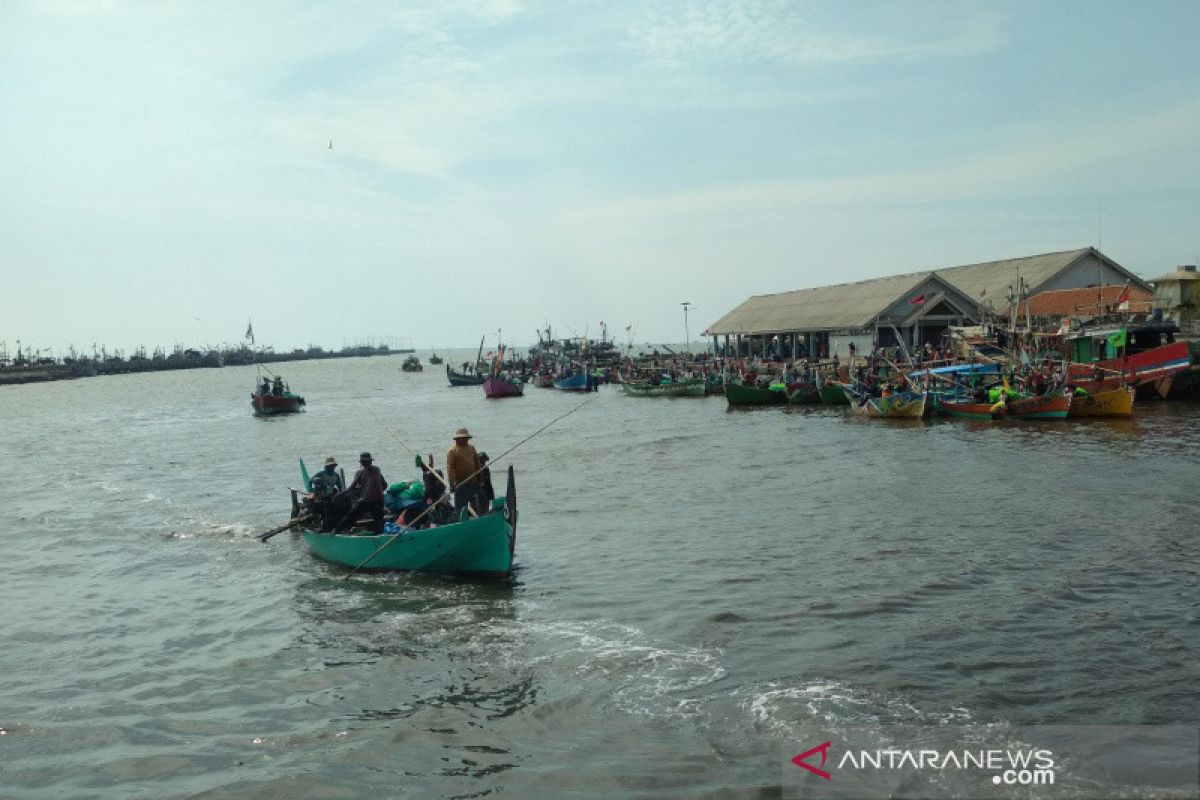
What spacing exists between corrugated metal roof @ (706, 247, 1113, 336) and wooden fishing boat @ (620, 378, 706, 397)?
20.3 feet

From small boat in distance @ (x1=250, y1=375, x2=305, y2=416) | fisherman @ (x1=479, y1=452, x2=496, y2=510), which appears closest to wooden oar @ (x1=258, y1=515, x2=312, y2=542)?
fisherman @ (x1=479, y1=452, x2=496, y2=510)

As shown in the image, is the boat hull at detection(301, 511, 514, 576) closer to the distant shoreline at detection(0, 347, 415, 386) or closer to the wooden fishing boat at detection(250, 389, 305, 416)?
the wooden fishing boat at detection(250, 389, 305, 416)

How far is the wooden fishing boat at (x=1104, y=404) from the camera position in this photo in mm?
31281

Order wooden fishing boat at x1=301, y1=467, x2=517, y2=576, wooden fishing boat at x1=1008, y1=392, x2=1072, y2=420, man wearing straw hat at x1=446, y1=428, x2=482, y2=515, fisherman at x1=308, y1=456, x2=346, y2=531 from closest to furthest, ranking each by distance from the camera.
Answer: wooden fishing boat at x1=301, y1=467, x2=517, y2=576, man wearing straw hat at x1=446, y1=428, x2=482, y2=515, fisherman at x1=308, y1=456, x2=346, y2=531, wooden fishing boat at x1=1008, y1=392, x2=1072, y2=420

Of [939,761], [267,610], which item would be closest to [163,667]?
[267,610]

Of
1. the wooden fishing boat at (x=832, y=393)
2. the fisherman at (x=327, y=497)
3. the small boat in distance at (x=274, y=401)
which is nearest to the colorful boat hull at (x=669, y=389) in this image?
the wooden fishing boat at (x=832, y=393)

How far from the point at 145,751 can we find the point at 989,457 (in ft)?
72.9

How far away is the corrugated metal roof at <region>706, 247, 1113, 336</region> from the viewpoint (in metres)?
48.4

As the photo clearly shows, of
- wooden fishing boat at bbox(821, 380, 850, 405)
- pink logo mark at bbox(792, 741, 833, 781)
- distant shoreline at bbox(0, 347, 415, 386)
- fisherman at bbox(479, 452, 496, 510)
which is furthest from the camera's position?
distant shoreline at bbox(0, 347, 415, 386)

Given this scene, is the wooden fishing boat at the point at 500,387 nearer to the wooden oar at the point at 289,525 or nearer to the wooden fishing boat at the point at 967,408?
the wooden fishing boat at the point at 967,408

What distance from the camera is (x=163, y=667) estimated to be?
426 inches

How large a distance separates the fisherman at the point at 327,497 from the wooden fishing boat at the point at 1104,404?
26.2m

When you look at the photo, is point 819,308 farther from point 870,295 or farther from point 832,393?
point 832,393

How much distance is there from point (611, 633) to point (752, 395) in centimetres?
3638
